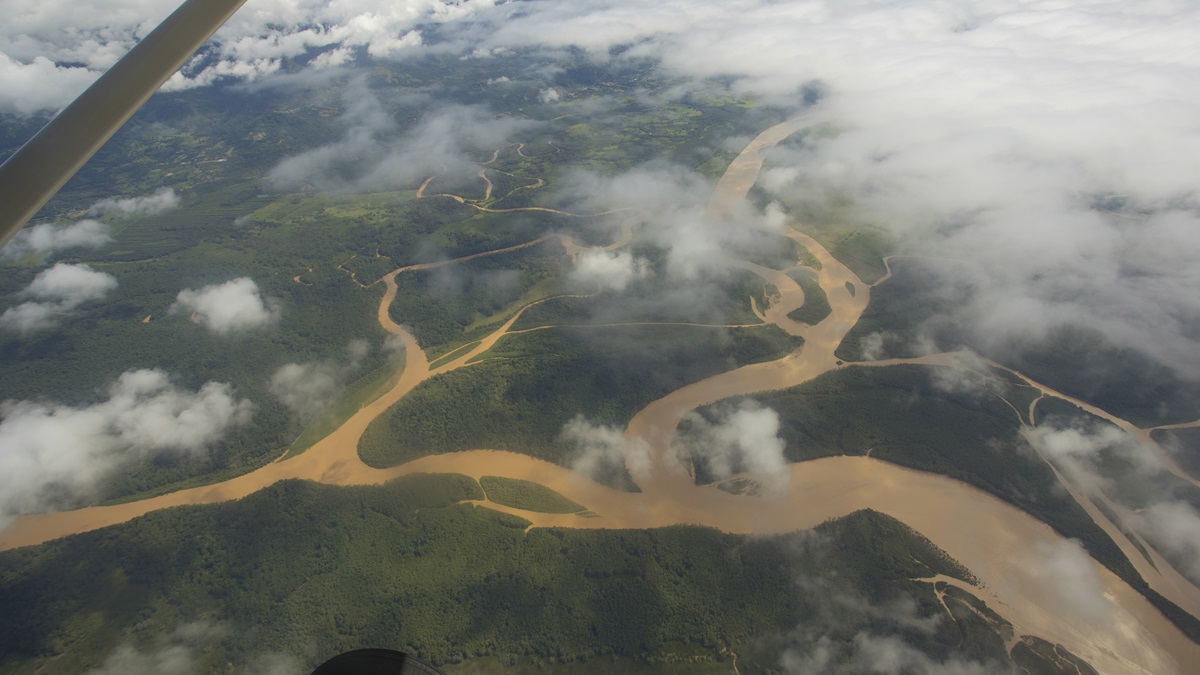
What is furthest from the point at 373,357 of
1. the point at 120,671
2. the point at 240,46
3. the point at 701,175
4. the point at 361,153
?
the point at 240,46

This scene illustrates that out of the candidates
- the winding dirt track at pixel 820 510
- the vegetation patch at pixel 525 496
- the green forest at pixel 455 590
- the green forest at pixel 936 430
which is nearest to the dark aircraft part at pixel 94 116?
the green forest at pixel 455 590

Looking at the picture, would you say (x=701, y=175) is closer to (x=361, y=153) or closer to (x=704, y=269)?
(x=704, y=269)

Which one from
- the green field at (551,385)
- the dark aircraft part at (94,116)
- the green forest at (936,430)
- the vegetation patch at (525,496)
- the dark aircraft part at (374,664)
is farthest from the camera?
the green field at (551,385)

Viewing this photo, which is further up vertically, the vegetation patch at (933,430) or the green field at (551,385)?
the vegetation patch at (933,430)

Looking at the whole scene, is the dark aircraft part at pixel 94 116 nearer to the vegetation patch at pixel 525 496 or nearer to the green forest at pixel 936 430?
the vegetation patch at pixel 525 496

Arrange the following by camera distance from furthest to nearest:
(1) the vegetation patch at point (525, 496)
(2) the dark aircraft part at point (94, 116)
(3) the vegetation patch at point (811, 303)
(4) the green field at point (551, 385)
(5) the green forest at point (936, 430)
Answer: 1. (3) the vegetation patch at point (811, 303)
2. (4) the green field at point (551, 385)
3. (1) the vegetation patch at point (525, 496)
4. (5) the green forest at point (936, 430)
5. (2) the dark aircraft part at point (94, 116)

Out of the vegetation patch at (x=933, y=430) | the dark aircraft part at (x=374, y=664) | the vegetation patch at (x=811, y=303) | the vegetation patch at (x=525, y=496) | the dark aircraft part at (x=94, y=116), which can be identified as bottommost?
the vegetation patch at (x=811, y=303)

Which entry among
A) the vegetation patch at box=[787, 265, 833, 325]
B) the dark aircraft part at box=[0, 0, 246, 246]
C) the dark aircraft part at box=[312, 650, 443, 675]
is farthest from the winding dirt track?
the dark aircraft part at box=[0, 0, 246, 246]

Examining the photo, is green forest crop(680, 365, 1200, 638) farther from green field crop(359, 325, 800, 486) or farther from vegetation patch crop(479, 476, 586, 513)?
vegetation patch crop(479, 476, 586, 513)
